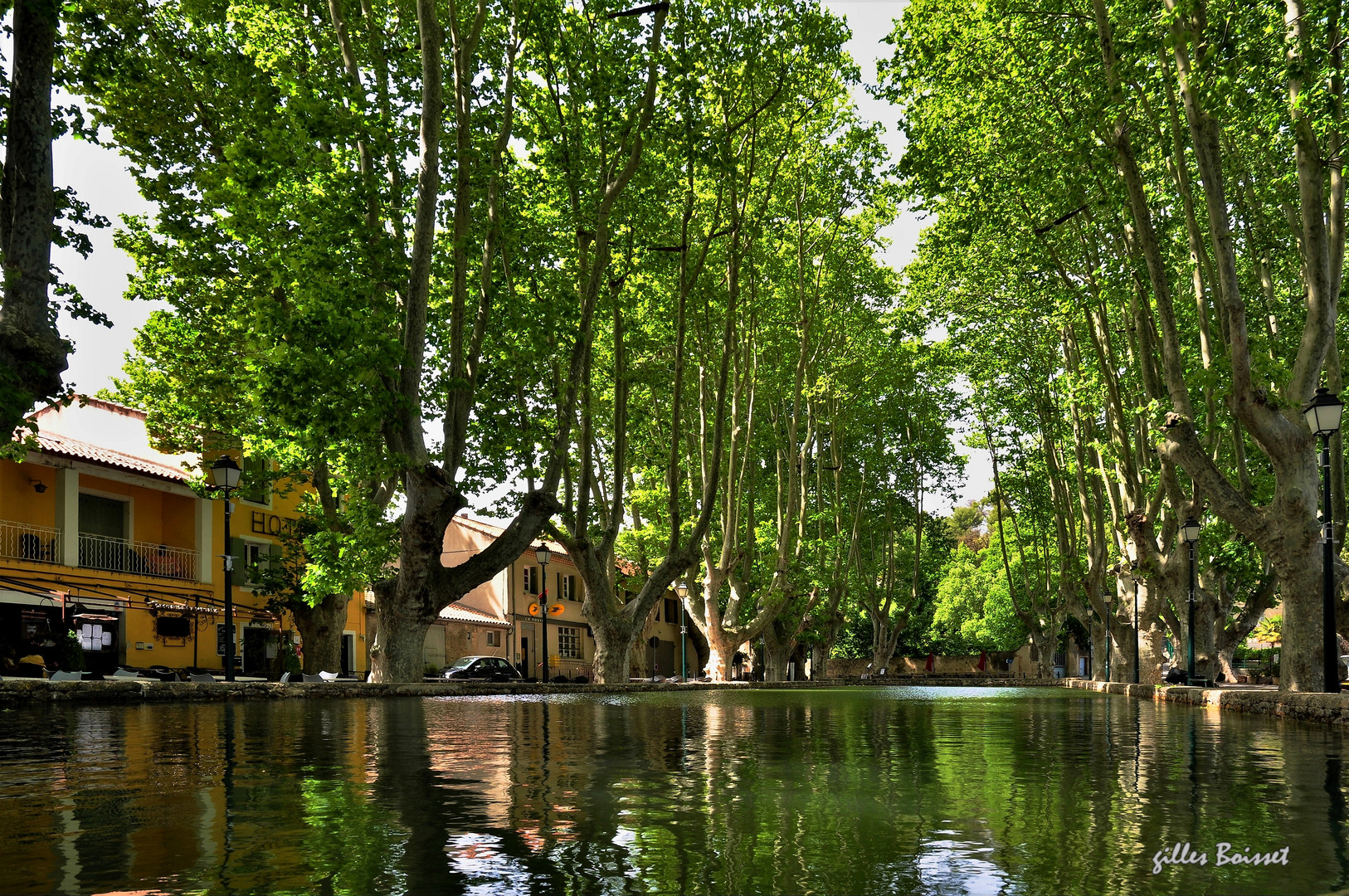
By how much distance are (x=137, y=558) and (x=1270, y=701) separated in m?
27.3

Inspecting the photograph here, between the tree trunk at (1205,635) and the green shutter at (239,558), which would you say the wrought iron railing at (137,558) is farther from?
the tree trunk at (1205,635)

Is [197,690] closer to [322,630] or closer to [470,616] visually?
[322,630]

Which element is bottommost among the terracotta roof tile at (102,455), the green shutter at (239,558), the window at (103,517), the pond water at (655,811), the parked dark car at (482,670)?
the parked dark car at (482,670)

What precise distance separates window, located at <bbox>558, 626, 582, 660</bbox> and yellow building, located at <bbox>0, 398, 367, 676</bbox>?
70.8 ft

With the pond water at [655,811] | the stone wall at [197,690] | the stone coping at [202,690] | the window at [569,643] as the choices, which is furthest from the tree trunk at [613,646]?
the window at [569,643]

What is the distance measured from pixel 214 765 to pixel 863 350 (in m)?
33.9

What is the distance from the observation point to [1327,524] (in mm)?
13961

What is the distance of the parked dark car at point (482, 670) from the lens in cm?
3778

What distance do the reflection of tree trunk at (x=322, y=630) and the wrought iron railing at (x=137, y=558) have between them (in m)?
5.42

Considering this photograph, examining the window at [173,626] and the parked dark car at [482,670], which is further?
the parked dark car at [482,670]

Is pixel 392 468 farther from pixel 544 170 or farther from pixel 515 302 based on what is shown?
pixel 544 170

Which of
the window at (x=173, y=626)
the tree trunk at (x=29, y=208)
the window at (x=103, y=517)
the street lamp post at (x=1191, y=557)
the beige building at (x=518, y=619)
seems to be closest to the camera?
the tree trunk at (x=29, y=208)

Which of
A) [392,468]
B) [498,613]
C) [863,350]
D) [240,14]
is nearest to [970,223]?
[392,468]

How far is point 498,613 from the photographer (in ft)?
173
